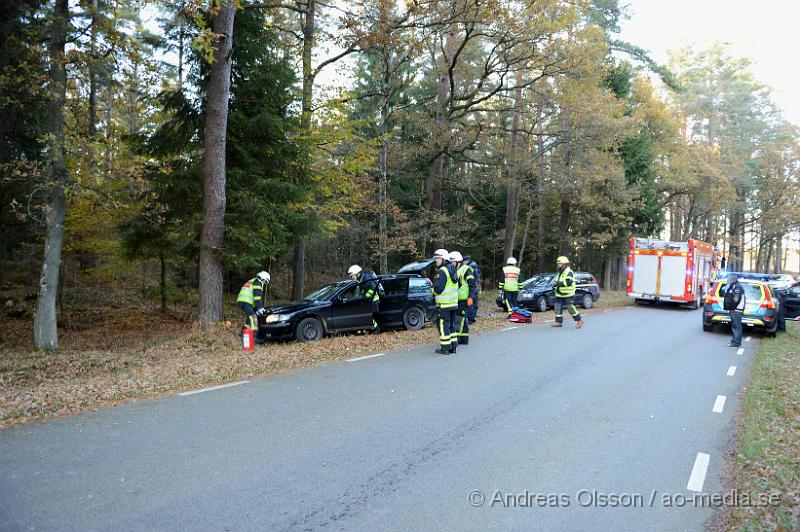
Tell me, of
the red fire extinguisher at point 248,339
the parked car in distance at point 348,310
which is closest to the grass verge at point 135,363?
the red fire extinguisher at point 248,339

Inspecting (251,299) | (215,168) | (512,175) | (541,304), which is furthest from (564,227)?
(251,299)

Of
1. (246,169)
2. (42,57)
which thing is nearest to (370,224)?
(246,169)

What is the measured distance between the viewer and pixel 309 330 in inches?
505

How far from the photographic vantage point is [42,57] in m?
12.1

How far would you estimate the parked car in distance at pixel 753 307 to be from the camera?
14570 millimetres

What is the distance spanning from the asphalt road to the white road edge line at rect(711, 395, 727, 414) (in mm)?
71

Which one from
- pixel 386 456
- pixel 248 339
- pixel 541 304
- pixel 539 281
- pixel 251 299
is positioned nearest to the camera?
pixel 386 456

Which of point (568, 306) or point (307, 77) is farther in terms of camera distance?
point (307, 77)

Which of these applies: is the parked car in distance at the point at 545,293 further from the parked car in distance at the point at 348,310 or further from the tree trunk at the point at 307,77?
the tree trunk at the point at 307,77

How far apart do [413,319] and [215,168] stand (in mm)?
6545

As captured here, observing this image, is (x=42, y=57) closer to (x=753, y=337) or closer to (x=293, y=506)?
(x=293, y=506)

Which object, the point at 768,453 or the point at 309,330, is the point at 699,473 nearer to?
the point at 768,453

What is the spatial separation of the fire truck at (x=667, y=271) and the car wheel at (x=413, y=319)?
1308 centimetres

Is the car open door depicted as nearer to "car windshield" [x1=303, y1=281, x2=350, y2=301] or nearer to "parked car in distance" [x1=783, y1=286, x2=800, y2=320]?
"car windshield" [x1=303, y1=281, x2=350, y2=301]
